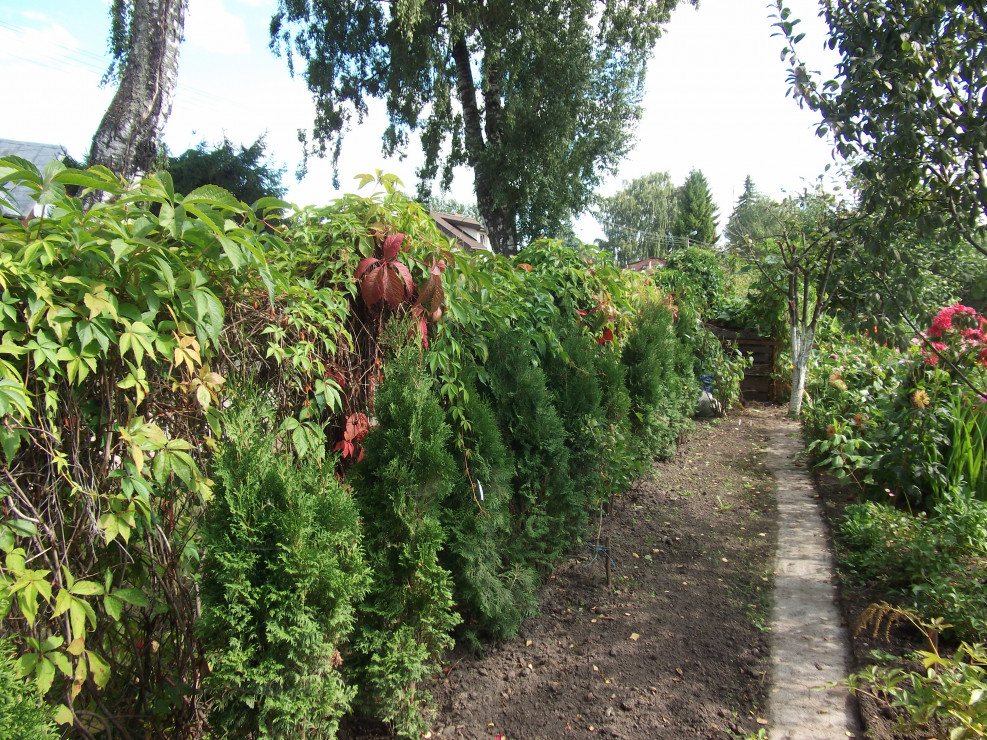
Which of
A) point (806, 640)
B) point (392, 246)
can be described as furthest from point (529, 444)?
point (806, 640)

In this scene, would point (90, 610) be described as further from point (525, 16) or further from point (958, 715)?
point (525, 16)

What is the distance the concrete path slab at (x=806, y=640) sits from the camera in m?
2.45

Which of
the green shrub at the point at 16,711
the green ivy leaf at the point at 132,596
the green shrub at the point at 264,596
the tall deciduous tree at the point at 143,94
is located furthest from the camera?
the tall deciduous tree at the point at 143,94

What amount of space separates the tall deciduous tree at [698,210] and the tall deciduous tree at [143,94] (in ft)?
135

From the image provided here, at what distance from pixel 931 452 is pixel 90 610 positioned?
15.8 ft

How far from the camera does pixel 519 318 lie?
3.70m

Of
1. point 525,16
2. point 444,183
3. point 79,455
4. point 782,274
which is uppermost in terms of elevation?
point 525,16

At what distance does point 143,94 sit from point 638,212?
64.8m

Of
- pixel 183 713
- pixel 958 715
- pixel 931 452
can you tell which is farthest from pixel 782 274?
pixel 183 713

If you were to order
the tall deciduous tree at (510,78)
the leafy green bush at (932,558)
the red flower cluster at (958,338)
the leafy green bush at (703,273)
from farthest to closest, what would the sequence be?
the tall deciduous tree at (510,78) → the leafy green bush at (703,273) → the red flower cluster at (958,338) → the leafy green bush at (932,558)

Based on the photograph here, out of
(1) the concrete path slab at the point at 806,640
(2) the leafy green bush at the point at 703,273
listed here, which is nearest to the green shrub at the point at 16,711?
(1) the concrete path slab at the point at 806,640

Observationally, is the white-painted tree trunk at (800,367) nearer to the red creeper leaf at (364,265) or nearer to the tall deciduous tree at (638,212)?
the red creeper leaf at (364,265)

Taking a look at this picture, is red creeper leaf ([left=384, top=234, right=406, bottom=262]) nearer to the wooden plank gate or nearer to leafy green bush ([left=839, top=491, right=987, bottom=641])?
leafy green bush ([left=839, top=491, right=987, bottom=641])

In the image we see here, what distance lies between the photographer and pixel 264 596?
181 cm
